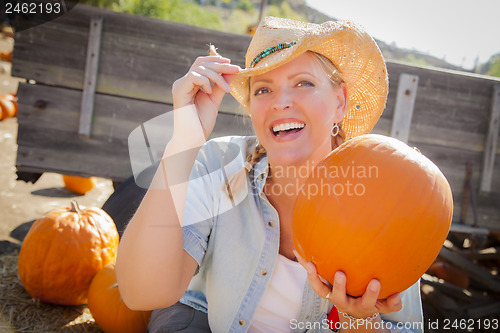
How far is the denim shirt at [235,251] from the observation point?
1718mm

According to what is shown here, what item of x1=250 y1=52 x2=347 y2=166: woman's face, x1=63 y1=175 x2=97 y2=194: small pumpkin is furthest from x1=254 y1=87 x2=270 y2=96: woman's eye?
x1=63 y1=175 x2=97 y2=194: small pumpkin

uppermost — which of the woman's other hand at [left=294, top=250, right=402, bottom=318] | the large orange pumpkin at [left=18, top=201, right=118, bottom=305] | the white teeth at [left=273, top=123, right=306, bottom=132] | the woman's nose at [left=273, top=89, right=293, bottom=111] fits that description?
the woman's nose at [left=273, top=89, right=293, bottom=111]

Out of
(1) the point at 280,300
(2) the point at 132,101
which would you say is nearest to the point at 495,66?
(2) the point at 132,101

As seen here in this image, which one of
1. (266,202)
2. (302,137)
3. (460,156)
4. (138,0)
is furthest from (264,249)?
(138,0)

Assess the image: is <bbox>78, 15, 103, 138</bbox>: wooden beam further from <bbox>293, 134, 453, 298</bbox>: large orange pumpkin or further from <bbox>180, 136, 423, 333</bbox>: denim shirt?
<bbox>293, 134, 453, 298</bbox>: large orange pumpkin

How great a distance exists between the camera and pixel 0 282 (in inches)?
102

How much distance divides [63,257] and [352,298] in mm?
1927

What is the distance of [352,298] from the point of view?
1.33 m

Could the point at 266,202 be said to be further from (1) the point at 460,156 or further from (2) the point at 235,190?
(1) the point at 460,156

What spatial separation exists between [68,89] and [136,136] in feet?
2.17

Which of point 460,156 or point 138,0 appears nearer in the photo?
point 460,156

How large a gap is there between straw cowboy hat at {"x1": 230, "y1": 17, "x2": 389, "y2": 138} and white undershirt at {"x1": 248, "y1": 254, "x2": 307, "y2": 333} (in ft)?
2.95

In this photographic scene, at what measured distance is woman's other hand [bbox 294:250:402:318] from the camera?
1.28 metres

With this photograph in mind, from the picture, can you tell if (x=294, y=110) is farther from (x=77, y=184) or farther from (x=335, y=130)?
(x=77, y=184)
